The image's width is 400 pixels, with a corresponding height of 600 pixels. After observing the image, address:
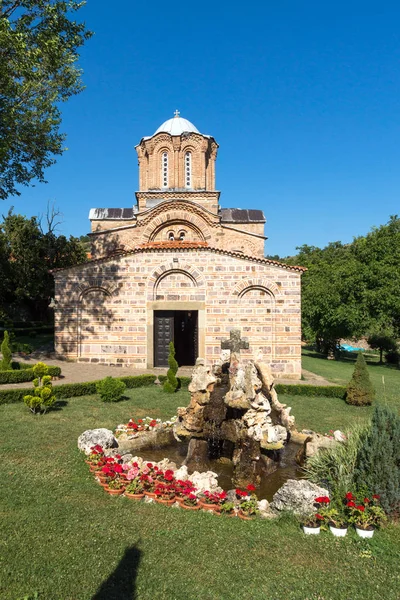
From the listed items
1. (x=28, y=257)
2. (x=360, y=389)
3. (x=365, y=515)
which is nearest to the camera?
(x=365, y=515)

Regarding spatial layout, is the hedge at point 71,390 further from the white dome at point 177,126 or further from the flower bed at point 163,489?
the white dome at point 177,126

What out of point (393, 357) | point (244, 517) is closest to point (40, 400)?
point (244, 517)

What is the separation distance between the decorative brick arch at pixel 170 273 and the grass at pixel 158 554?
11.5 metres

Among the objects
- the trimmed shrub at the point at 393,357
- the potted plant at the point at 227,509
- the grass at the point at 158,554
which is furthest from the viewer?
the trimmed shrub at the point at 393,357

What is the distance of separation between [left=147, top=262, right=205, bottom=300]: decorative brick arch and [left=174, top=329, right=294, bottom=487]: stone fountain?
27.8ft

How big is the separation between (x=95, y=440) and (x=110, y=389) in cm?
402

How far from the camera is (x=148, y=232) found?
21.2 metres

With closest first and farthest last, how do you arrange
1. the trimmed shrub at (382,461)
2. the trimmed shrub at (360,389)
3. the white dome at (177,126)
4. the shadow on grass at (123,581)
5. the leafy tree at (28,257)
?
1. the shadow on grass at (123,581)
2. the trimmed shrub at (382,461)
3. the trimmed shrub at (360,389)
4. the white dome at (177,126)
5. the leafy tree at (28,257)

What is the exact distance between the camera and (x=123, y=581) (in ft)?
12.6

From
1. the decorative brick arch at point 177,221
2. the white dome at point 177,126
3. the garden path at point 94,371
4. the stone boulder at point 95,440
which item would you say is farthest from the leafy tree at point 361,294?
the stone boulder at point 95,440

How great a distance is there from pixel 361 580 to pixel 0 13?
17.3 metres

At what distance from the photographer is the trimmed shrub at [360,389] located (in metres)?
12.3

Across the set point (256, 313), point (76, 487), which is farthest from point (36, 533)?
point (256, 313)

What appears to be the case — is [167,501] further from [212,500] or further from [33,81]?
[33,81]
